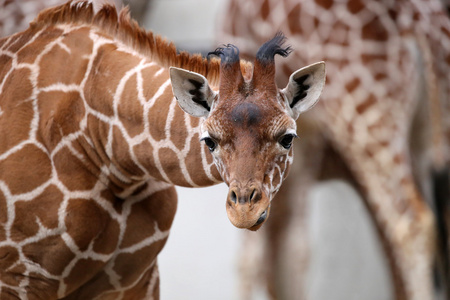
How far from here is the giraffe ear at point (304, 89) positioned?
2.22 metres

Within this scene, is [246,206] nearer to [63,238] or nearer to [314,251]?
[63,238]

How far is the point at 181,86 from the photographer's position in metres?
2.24

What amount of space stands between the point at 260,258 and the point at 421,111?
4.25ft

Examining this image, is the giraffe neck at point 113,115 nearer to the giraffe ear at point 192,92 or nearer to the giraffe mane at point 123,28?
the giraffe mane at point 123,28

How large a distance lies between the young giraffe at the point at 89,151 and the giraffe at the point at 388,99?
5.22 ft

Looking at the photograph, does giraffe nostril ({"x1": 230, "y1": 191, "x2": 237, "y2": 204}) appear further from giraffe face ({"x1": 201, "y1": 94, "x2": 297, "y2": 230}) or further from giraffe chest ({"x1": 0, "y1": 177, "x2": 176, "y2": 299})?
giraffe chest ({"x1": 0, "y1": 177, "x2": 176, "y2": 299})

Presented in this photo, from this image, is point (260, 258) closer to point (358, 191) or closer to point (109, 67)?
point (358, 191)

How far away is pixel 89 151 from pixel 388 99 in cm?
190

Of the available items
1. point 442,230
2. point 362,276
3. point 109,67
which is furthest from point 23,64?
point 362,276

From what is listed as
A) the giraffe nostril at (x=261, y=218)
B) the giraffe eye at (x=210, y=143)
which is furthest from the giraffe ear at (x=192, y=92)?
the giraffe nostril at (x=261, y=218)

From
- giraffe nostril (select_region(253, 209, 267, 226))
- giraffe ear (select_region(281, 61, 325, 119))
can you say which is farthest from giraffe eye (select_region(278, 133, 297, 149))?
giraffe nostril (select_region(253, 209, 267, 226))

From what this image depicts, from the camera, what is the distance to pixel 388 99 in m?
3.94

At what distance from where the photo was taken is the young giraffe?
8.05 feet

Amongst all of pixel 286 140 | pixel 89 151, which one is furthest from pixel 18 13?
pixel 286 140
